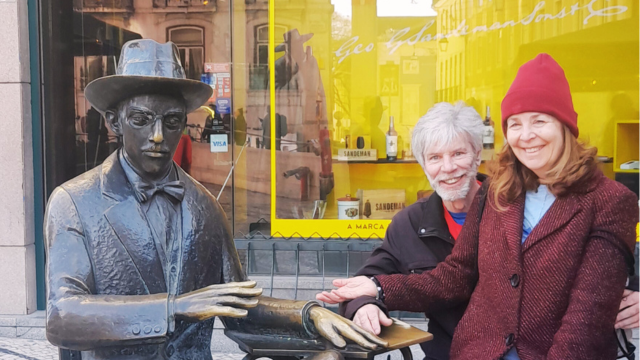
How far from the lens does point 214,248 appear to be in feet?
7.65

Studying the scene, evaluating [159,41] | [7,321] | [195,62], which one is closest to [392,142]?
[195,62]

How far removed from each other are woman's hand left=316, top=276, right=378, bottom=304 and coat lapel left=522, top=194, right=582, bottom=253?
0.65 m

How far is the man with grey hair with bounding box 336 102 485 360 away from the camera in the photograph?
2.77m

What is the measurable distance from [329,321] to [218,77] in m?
4.81

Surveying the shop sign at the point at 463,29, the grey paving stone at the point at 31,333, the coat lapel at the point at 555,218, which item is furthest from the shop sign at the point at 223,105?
the coat lapel at the point at 555,218

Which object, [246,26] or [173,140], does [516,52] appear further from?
[173,140]

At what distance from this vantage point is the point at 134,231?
215 cm

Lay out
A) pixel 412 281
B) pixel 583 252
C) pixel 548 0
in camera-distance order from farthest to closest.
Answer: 1. pixel 548 0
2. pixel 412 281
3. pixel 583 252

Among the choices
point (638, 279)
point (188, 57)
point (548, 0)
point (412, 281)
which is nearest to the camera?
point (638, 279)

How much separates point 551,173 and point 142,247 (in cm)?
135

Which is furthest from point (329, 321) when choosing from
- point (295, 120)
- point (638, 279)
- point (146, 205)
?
point (295, 120)

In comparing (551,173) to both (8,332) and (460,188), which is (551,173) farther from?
(8,332)

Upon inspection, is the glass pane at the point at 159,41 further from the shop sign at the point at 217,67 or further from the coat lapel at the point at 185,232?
the coat lapel at the point at 185,232

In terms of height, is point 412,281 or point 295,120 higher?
point 295,120
